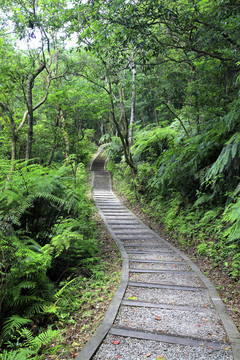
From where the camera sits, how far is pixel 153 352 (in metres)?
2.16

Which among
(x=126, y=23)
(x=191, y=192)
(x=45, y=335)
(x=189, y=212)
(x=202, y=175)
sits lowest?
(x=45, y=335)

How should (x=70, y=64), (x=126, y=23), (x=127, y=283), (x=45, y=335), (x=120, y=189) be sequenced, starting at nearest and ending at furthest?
(x=45, y=335), (x=127, y=283), (x=126, y=23), (x=70, y=64), (x=120, y=189)

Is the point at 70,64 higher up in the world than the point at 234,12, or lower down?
higher up

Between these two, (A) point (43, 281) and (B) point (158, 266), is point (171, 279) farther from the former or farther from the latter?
(A) point (43, 281)

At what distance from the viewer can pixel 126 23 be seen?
446 centimetres

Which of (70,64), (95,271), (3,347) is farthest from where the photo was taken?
(70,64)

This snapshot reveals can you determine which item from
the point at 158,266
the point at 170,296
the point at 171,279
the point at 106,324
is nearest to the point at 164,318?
the point at 170,296

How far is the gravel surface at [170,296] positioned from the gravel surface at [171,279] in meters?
0.26

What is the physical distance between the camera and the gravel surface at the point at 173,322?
2.43 m

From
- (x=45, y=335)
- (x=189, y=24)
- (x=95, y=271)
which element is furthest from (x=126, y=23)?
(x=45, y=335)

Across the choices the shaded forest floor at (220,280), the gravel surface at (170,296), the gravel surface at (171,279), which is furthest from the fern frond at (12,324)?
the shaded forest floor at (220,280)

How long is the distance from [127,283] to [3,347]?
5.90 feet

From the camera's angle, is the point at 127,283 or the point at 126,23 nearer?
the point at 127,283

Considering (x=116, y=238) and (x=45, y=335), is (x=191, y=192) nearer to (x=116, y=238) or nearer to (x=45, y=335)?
(x=116, y=238)
